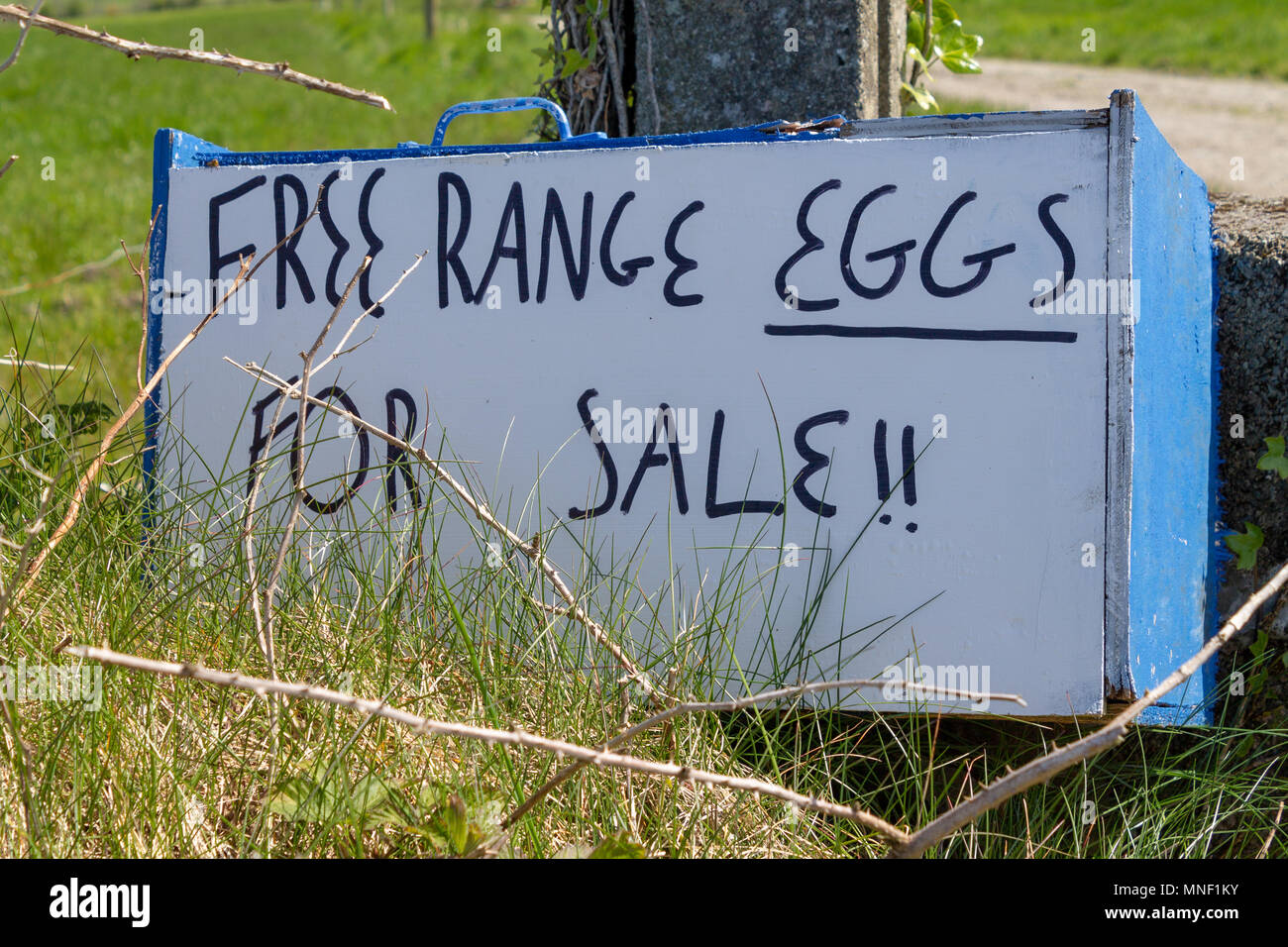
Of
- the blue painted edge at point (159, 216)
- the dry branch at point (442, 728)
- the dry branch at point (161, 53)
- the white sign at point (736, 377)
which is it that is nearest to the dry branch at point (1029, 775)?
the dry branch at point (442, 728)

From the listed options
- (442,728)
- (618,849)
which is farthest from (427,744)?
(442,728)

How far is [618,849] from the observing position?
55.6 inches

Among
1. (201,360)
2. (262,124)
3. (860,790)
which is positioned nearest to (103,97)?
(262,124)

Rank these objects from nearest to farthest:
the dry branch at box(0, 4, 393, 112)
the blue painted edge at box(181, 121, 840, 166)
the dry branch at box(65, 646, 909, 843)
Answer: the dry branch at box(65, 646, 909, 843) < the dry branch at box(0, 4, 393, 112) < the blue painted edge at box(181, 121, 840, 166)

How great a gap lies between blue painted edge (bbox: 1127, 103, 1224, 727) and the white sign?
88 mm

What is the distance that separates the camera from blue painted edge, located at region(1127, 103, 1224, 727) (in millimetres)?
1787

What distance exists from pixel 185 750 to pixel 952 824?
1.09 metres

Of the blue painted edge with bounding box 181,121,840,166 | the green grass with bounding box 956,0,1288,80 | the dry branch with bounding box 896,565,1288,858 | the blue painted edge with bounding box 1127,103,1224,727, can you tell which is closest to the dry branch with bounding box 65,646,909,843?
the dry branch with bounding box 896,565,1288,858

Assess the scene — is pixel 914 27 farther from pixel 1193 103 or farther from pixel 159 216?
pixel 1193 103

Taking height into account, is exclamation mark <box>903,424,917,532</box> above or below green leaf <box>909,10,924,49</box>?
below

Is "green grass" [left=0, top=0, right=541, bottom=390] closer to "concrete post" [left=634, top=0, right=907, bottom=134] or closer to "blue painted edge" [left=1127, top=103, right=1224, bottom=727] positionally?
"concrete post" [left=634, top=0, right=907, bottom=134]

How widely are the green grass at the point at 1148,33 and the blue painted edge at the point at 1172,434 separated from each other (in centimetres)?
1210

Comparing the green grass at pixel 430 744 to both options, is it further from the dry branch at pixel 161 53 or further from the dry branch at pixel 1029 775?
the dry branch at pixel 161 53
